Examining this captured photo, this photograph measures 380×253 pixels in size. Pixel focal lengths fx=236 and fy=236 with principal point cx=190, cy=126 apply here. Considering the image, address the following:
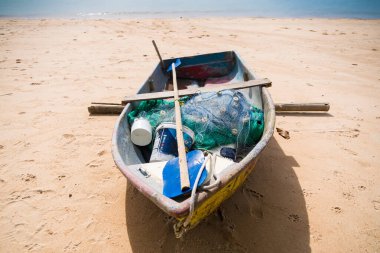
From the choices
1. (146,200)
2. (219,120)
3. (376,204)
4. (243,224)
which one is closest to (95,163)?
(146,200)

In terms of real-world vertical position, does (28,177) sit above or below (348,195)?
below

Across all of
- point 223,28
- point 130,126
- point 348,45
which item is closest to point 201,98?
point 130,126

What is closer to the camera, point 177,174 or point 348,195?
point 177,174

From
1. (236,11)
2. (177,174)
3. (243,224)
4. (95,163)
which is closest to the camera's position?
(177,174)

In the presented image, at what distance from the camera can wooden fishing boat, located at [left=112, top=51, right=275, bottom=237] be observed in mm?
1759

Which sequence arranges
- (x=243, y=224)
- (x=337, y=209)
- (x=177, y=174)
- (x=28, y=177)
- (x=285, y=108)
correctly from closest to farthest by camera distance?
1. (x=177, y=174)
2. (x=243, y=224)
3. (x=337, y=209)
4. (x=28, y=177)
5. (x=285, y=108)

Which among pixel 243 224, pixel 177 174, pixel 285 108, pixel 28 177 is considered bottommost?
pixel 28 177

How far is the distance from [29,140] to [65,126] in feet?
2.02

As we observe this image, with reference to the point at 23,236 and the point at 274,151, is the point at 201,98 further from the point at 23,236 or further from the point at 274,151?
the point at 23,236

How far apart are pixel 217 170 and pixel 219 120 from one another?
0.89 m

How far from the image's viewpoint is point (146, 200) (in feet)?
9.45

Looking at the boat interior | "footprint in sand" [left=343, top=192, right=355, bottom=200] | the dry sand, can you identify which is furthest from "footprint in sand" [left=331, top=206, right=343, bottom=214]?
the boat interior

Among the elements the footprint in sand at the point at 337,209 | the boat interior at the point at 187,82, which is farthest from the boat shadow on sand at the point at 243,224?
the boat interior at the point at 187,82

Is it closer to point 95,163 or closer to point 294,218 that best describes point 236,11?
point 95,163
